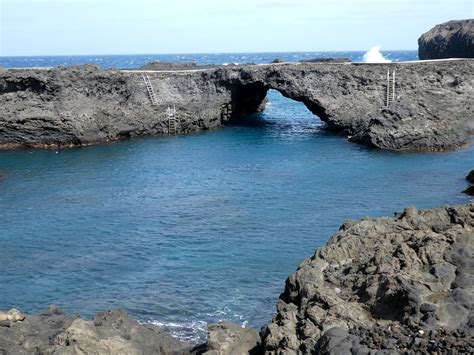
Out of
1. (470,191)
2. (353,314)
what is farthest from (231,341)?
(470,191)

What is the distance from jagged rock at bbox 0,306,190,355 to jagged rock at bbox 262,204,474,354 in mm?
3555

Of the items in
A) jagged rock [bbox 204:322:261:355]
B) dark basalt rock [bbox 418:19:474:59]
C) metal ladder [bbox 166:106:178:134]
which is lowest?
jagged rock [bbox 204:322:261:355]

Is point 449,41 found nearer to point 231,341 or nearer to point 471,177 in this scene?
point 471,177

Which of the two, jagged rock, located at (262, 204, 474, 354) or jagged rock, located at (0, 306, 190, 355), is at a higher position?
jagged rock, located at (262, 204, 474, 354)

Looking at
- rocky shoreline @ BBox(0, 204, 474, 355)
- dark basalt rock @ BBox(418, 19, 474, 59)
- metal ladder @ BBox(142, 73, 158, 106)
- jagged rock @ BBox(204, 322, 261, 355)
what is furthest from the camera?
dark basalt rock @ BBox(418, 19, 474, 59)

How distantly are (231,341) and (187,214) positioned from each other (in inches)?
809

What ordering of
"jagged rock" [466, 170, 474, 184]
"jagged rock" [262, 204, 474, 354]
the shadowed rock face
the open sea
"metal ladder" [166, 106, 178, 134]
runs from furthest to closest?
1. "metal ladder" [166, 106, 178, 134]
2. the shadowed rock face
3. "jagged rock" [466, 170, 474, 184]
4. the open sea
5. "jagged rock" [262, 204, 474, 354]

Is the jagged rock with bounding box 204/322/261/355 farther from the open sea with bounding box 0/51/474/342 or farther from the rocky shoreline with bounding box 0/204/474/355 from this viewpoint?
the open sea with bounding box 0/51/474/342

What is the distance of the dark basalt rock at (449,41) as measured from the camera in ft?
305

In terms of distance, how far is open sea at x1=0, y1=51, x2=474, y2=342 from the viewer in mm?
26438

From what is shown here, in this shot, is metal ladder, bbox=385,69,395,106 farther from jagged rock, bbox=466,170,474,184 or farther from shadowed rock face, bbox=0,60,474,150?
jagged rock, bbox=466,170,474,184

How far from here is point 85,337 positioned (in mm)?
16484

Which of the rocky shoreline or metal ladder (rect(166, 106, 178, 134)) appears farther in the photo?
metal ladder (rect(166, 106, 178, 134))

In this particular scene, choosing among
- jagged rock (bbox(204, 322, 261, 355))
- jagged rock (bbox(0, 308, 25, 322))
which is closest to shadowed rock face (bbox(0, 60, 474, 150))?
jagged rock (bbox(204, 322, 261, 355))
